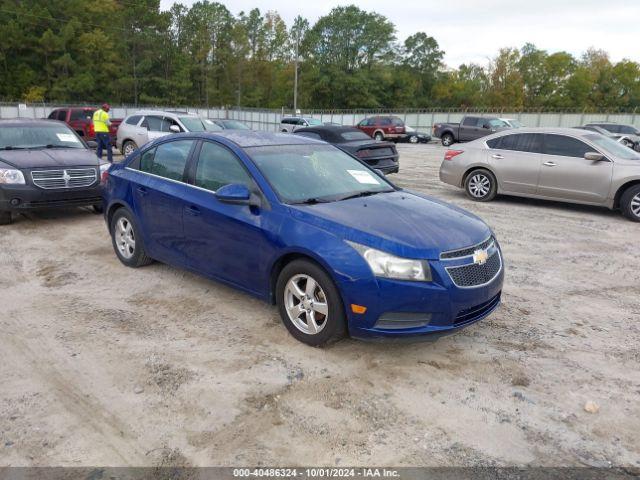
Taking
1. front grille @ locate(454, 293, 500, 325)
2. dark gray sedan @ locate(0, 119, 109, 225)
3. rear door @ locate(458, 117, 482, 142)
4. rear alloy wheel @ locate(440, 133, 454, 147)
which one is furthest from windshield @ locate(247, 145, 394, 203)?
rear alloy wheel @ locate(440, 133, 454, 147)

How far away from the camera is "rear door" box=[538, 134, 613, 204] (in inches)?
373

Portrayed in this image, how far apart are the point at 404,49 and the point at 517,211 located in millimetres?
88918

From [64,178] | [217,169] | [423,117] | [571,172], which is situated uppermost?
[423,117]

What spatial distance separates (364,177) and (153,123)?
12.1 m

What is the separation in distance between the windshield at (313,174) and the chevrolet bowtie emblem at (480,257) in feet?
4.06

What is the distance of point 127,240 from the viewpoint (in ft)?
19.8

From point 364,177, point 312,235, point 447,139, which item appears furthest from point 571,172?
point 447,139

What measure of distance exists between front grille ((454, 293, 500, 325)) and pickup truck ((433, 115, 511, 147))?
2570cm

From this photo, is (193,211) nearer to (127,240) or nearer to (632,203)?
(127,240)

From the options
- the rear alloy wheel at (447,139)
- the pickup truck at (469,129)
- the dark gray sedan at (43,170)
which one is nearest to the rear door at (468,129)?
the pickup truck at (469,129)

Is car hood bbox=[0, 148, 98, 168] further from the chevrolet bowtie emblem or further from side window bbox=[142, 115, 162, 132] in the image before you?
side window bbox=[142, 115, 162, 132]

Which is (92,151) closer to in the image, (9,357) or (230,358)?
(9,357)

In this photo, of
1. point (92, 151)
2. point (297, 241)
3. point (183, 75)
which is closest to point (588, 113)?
point (92, 151)

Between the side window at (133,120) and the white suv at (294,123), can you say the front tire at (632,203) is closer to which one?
the side window at (133,120)
